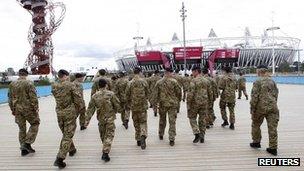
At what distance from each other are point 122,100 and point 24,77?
4.90m

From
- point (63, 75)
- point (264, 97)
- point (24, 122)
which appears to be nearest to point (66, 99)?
point (63, 75)

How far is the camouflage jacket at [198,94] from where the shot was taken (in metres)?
9.80

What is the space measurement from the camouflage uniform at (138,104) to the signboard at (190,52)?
103894mm

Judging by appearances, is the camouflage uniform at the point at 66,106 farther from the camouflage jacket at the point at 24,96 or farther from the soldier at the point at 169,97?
the soldier at the point at 169,97

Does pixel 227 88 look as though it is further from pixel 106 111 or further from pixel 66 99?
pixel 66 99

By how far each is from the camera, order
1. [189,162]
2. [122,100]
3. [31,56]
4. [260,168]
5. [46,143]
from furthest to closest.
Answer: [31,56] < [122,100] < [46,143] < [189,162] < [260,168]

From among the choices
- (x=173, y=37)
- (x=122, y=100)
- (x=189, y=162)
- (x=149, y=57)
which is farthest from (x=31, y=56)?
(x=173, y=37)

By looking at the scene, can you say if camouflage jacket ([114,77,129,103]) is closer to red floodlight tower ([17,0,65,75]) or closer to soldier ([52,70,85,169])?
soldier ([52,70,85,169])

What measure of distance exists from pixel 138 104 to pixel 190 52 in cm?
10549

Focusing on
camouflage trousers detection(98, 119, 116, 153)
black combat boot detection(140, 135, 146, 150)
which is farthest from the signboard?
camouflage trousers detection(98, 119, 116, 153)

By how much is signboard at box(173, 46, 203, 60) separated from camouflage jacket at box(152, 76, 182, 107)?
103811 millimetres

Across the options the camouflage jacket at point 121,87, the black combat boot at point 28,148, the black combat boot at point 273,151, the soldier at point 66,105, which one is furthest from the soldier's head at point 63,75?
the camouflage jacket at point 121,87

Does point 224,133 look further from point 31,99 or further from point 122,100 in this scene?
point 31,99

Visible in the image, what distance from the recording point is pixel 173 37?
160 meters
